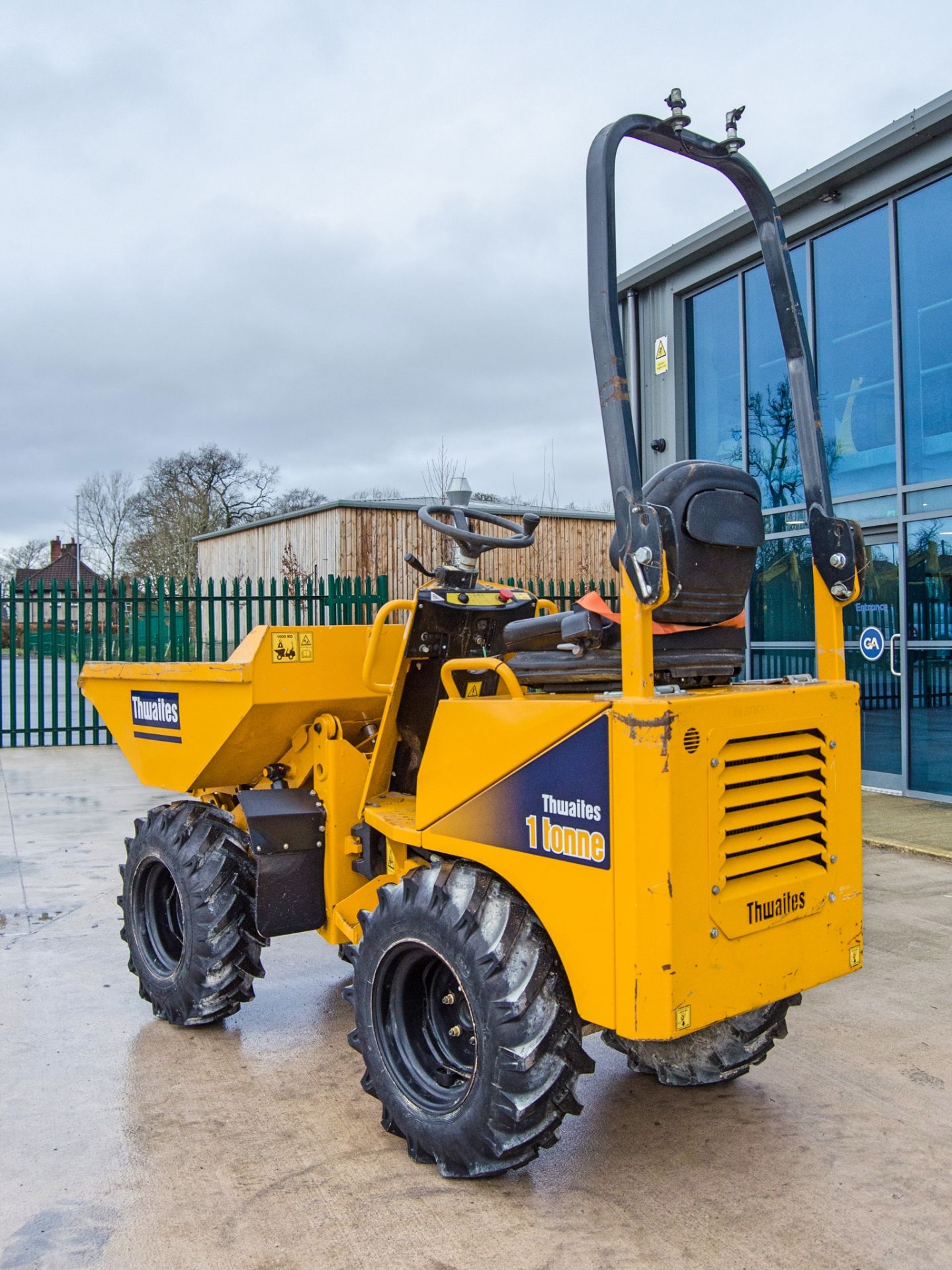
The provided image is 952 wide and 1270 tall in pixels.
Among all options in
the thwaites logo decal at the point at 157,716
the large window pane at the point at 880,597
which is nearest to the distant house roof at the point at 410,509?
the large window pane at the point at 880,597

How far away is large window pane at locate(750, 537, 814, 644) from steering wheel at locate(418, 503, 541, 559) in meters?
6.82

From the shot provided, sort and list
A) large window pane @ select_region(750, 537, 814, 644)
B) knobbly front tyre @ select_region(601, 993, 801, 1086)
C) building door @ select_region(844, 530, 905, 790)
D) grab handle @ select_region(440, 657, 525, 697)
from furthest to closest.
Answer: large window pane @ select_region(750, 537, 814, 644)
building door @ select_region(844, 530, 905, 790)
knobbly front tyre @ select_region(601, 993, 801, 1086)
grab handle @ select_region(440, 657, 525, 697)

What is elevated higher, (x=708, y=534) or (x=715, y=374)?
(x=715, y=374)

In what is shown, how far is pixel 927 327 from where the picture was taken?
886 cm

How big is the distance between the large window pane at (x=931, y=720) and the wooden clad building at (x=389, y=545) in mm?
10939

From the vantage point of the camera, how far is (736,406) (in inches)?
436

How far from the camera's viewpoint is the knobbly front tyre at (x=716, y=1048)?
3.30m

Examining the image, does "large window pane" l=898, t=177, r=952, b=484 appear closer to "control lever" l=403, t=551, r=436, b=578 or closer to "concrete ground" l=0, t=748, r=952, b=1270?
"concrete ground" l=0, t=748, r=952, b=1270

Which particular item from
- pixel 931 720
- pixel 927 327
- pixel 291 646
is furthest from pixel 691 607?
pixel 927 327

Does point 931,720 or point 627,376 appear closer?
point 627,376

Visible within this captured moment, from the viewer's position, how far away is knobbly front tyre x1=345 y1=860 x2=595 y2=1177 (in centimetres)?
275

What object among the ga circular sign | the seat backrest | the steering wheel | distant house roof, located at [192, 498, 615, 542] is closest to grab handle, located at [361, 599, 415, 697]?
the steering wheel

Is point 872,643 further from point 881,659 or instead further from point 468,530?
point 468,530

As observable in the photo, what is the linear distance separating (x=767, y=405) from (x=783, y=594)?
192cm
